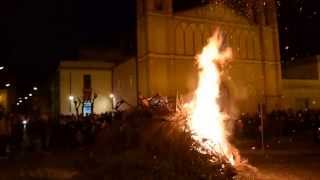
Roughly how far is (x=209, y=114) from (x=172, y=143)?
6.93ft

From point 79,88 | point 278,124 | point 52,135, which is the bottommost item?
point 52,135

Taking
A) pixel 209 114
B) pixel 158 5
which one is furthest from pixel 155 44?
pixel 209 114

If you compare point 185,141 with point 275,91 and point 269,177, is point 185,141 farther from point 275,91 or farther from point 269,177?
point 275,91

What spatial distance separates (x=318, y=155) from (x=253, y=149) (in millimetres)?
4081

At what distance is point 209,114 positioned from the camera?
14.2m

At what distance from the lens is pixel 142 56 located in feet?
135

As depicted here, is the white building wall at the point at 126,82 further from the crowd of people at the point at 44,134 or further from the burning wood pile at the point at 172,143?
the burning wood pile at the point at 172,143

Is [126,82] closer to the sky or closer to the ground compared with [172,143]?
closer to the sky

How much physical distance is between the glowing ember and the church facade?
24130 millimetres

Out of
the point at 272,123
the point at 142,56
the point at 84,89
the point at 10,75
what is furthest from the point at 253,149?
the point at 10,75

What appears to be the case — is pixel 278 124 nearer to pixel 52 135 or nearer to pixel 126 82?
pixel 52 135

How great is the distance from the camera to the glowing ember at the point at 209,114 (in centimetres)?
1323

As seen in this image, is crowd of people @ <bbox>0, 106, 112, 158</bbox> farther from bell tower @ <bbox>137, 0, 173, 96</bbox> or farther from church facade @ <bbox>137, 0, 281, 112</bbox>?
church facade @ <bbox>137, 0, 281, 112</bbox>

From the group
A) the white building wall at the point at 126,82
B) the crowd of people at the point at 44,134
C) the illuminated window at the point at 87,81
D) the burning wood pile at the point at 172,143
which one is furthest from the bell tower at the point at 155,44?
the burning wood pile at the point at 172,143
